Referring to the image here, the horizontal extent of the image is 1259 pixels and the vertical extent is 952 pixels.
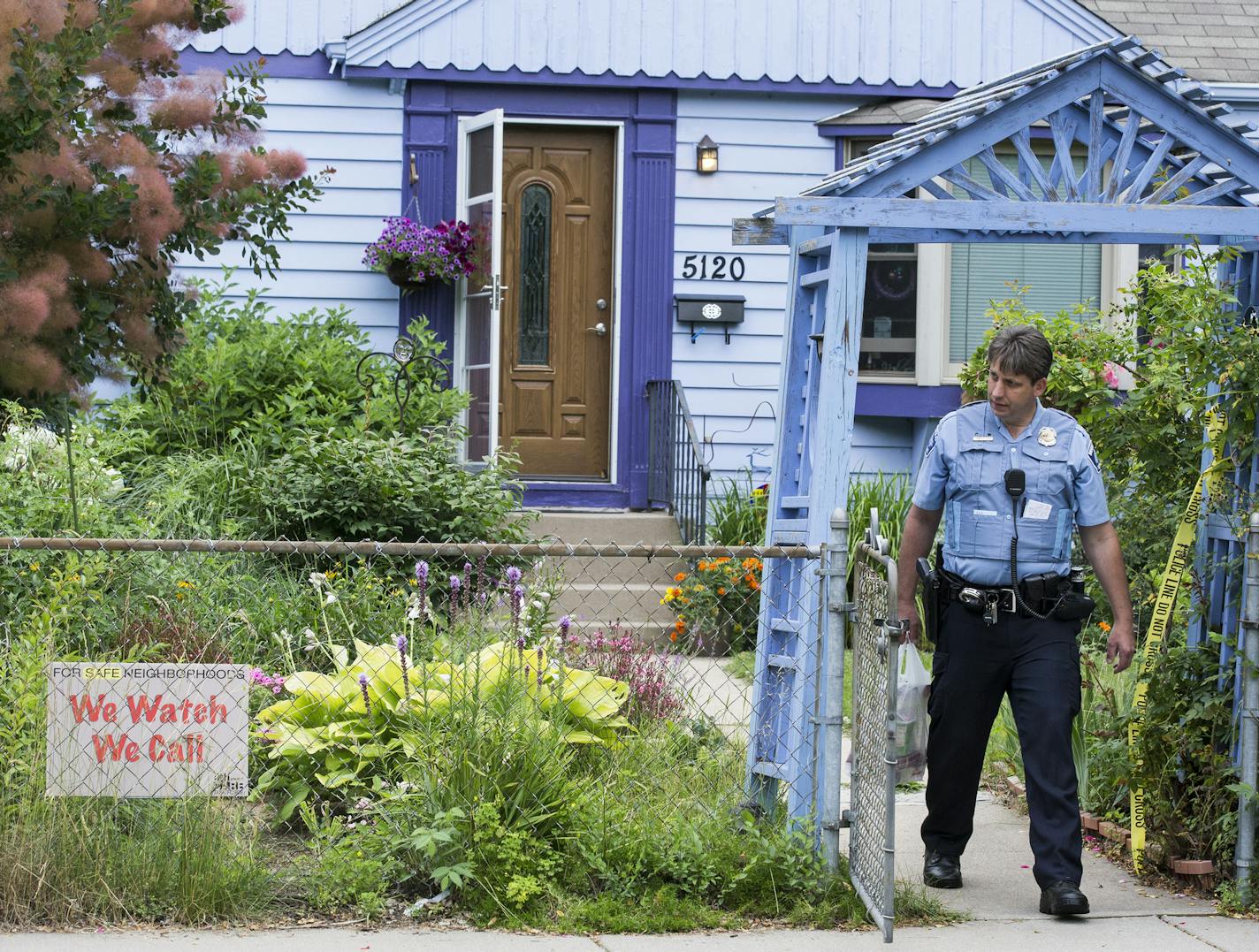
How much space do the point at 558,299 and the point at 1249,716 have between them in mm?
6707

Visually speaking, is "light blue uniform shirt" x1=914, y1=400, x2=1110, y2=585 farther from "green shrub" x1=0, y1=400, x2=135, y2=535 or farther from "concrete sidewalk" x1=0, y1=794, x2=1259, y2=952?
"green shrub" x1=0, y1=400, x2=135, y2=535

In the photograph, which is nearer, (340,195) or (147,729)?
(147,729)

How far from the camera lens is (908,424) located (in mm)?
10844

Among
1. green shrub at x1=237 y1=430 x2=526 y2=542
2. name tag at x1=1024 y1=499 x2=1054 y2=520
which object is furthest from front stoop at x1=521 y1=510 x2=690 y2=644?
name tag at x1=1024 y1=499 x2=1054 y2=520

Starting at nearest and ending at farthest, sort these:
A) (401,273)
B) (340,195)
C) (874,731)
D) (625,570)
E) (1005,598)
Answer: (874,731) < (1005,598) < (625,570) < (401,273) < (340,195)

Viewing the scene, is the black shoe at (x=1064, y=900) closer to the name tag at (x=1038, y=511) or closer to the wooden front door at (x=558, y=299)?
the name tag at (x=1038, y=511)

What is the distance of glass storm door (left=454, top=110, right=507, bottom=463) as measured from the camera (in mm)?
9797

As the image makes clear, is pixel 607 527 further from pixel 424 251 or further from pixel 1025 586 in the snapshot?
pixel 1025 586

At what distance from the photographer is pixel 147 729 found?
15.0ft

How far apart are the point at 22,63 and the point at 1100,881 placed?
4.33 meters

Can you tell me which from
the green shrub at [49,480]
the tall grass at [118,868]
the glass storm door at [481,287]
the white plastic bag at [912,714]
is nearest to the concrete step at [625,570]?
the glass storm door at [481,287]

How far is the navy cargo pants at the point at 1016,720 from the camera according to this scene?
4.79m

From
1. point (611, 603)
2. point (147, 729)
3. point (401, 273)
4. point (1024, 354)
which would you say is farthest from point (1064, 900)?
point (401, 273)

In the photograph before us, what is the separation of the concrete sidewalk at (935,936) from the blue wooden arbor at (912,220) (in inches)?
22.5
